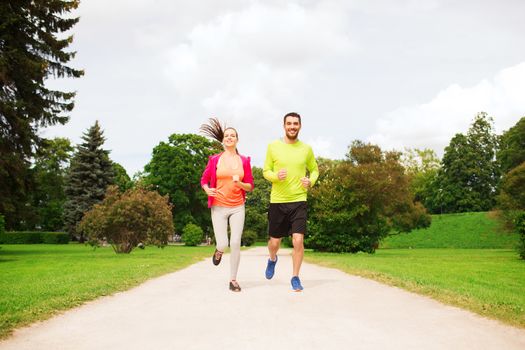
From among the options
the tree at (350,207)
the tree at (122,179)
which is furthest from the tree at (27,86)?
the tree at (122,179)

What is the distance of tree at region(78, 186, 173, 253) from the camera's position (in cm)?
2414

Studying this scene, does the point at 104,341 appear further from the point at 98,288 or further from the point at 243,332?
the point at 98,288

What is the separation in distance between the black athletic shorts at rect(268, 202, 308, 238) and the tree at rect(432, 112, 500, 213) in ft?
226

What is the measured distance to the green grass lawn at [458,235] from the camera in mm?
54438

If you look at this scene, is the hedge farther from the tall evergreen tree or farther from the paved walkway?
the paved walkway

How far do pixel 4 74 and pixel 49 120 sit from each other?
5374mm

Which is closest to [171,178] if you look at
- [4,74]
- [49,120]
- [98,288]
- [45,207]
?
[45,207]

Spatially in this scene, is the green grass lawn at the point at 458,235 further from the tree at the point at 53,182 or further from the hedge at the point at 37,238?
the tree at the point at 53,182

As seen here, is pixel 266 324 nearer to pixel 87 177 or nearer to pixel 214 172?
pixel 214 172

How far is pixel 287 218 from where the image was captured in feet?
25.7

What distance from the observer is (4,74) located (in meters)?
22.0

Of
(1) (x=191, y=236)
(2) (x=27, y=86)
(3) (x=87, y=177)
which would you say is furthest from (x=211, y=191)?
(3) (x=87, y=177)

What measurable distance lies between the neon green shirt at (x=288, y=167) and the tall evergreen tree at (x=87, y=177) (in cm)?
4759

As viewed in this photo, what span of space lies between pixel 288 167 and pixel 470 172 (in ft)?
228
